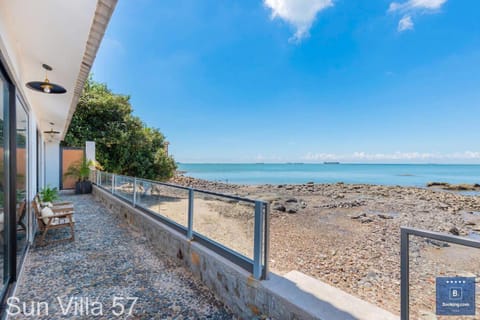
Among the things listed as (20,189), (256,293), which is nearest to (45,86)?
(20,189)

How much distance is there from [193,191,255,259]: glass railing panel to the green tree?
1094 centimetres

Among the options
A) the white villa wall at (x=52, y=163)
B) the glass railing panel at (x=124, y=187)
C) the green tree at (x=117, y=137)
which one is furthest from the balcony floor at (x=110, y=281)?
the green tree at (x=117, y=137)

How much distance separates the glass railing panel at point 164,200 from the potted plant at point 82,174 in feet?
20.9

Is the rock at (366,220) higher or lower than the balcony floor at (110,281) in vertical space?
lower

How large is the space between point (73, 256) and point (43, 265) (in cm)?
37

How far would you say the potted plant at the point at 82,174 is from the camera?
32.3 feet

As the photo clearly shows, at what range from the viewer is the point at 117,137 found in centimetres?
1252

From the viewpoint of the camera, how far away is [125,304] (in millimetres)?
2389

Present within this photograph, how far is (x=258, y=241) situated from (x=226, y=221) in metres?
0.60

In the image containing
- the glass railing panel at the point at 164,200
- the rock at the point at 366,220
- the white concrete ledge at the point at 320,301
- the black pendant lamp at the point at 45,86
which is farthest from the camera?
the rock at the point at 366,220

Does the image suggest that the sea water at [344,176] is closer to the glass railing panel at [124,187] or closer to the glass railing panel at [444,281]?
the glass railing panel at [124,187]

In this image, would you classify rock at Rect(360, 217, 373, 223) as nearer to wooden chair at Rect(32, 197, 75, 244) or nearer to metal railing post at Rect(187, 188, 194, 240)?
metal railing post at Rect(187, 188, 194, 240)

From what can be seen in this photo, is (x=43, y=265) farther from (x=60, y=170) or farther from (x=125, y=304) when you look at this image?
(x=60, y=170)

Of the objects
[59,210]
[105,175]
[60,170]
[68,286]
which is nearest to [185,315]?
[68,286]
